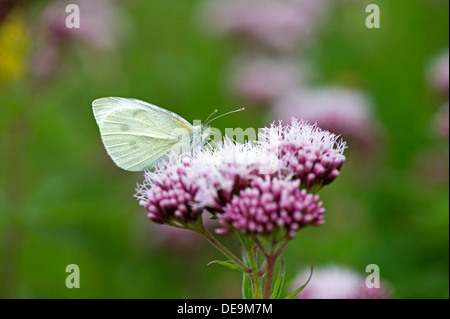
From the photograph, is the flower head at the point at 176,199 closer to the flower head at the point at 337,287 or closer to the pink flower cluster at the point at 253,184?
the pink flower cluster at the point at 253,184

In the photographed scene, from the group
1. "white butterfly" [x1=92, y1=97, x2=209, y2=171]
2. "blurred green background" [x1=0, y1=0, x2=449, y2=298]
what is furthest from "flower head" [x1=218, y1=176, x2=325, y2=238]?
"blurred green background" [x1=0, y1=0, x2=449, y2=298]

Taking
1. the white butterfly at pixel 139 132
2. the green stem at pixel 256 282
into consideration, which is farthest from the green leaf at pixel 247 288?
the white butterfly at pixel 139 132

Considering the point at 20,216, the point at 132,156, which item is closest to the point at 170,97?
the point at 20,216

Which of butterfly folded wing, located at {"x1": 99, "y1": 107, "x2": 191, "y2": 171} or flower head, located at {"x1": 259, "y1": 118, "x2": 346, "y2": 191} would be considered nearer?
flower head, located at {"x1": 259, "y1": 118, "x2": 346, "y2": 191}

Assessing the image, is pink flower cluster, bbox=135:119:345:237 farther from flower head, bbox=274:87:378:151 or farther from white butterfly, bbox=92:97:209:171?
flower head, bbox=274:87:378:151

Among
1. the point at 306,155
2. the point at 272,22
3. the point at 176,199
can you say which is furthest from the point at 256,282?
the point at 272,22
